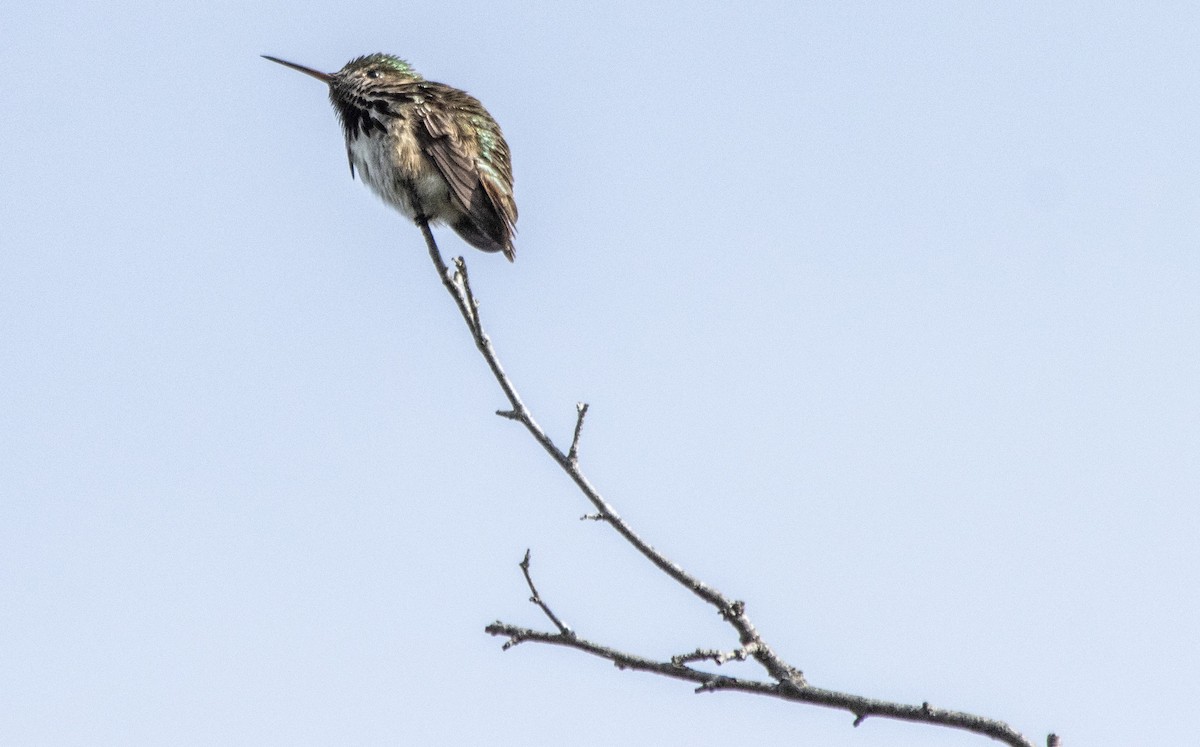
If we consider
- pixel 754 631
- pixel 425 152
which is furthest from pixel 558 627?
pixel 425 152

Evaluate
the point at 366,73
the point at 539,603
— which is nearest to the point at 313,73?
the point at 366,73

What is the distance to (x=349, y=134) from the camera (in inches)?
331

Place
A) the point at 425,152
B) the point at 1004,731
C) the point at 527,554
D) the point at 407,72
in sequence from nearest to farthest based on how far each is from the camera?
1. the point at 1004,731
2. the point at 527,554
3. the point at 425,152
4. the point at 407,72

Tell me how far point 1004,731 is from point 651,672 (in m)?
0.91

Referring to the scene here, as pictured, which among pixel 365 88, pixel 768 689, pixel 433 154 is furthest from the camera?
pixel 365 88

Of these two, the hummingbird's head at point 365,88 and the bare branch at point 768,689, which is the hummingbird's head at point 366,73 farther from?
the bare branch at point 768,689

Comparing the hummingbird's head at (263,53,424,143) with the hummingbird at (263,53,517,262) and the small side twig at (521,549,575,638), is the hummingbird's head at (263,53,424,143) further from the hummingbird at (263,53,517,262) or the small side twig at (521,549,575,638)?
the small side twig at (521,549,575,638)

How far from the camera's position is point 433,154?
25.7 feet

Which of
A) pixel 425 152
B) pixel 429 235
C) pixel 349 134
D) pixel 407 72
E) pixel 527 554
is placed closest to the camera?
pixel 527 554

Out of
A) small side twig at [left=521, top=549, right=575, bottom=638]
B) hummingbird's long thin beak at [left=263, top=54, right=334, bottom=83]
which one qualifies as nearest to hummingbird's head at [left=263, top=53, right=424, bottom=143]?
hummingbird's long thin beak at [left=263, top=54, right=334, bottom=83]

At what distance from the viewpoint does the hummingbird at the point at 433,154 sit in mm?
7770

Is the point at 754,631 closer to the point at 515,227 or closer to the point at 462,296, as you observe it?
the point at 462,296

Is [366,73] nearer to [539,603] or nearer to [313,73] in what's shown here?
[313,73]

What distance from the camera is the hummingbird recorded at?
7.77m
